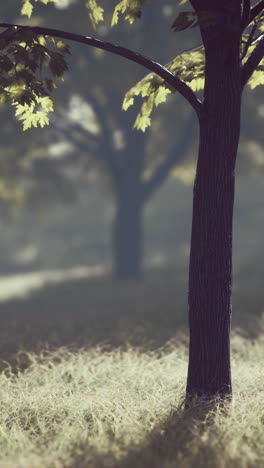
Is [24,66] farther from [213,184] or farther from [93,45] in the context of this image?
[213,184]

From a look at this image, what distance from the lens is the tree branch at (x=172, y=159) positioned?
18.6 meters

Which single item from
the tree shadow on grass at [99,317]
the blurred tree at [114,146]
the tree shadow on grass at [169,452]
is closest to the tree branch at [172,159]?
the blurred tree at [114,146]

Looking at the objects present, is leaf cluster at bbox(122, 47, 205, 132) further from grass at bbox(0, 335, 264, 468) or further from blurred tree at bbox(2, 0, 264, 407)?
grass at bbox(0, 335, 264, 468)

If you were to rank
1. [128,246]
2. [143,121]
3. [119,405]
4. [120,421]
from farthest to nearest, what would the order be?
[128,246] < [143,121] < [119,405] < [120,421]

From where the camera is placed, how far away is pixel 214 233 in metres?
5.51

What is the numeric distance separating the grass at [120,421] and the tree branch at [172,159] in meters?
12.2

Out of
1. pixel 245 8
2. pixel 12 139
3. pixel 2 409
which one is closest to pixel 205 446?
pixel 2 409

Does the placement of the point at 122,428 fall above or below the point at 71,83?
below

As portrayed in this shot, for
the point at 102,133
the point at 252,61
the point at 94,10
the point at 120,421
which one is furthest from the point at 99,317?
the point at 102,133

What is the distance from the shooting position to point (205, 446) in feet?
14.3

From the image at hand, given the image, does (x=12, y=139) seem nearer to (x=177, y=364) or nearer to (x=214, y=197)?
(x=177, y=364)

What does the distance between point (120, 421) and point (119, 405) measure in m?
0.23

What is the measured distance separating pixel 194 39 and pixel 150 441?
13798 mm

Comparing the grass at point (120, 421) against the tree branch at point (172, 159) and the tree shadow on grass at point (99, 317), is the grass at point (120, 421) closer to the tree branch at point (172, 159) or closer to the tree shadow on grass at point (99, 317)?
the tree shadow on grass at point (99, 317)
